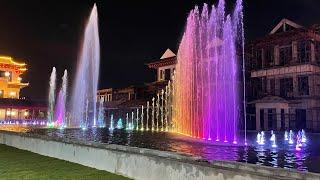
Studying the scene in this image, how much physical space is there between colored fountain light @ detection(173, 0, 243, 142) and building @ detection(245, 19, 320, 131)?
5.95 meters

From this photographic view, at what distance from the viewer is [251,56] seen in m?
37.3

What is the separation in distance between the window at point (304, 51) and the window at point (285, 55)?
1005mm

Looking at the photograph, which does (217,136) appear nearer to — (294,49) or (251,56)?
(294,49)

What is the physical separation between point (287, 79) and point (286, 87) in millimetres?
739

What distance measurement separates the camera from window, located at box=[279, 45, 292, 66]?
33.5 m

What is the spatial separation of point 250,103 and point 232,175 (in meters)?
29.8

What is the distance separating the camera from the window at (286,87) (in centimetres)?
3331

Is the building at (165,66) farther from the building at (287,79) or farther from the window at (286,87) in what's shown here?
the window at (286,87)

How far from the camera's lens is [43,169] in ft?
33.2

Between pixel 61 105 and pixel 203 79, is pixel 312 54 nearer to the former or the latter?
pixel 203 79

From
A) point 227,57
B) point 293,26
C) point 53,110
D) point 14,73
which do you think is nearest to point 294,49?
point 293,26

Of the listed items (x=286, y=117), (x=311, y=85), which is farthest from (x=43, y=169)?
(x=311, y=85)

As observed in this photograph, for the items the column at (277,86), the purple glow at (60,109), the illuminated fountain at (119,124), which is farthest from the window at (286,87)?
the purple glow at (60,109)

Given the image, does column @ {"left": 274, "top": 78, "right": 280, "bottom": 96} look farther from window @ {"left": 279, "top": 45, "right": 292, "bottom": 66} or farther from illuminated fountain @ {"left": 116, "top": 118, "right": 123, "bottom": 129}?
illuminated fountain @ {"left": 116, "top": 118, "right": 123, "bottom": 129}
